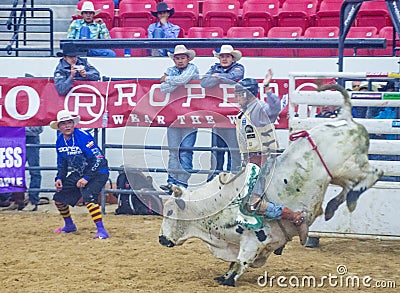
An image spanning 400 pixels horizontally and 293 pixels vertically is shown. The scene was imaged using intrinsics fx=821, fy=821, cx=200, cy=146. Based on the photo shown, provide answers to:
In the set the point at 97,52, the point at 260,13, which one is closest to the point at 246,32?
the point at 260,13

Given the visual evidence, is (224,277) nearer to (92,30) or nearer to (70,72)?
(70,72)

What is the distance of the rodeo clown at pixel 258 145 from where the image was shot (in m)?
6.42

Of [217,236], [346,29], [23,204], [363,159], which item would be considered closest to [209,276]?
[217,236]

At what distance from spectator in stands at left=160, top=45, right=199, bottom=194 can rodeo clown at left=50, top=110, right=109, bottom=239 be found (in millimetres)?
837

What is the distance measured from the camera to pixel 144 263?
7.53 m

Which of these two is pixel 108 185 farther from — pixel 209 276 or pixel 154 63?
pixel 209 276

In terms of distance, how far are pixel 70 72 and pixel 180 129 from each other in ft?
5.24

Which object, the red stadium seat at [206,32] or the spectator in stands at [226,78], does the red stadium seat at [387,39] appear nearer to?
→ the red stadium seat at [206,32]

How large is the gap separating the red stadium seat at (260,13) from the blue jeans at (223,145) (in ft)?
12.3

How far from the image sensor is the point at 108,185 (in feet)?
35.9

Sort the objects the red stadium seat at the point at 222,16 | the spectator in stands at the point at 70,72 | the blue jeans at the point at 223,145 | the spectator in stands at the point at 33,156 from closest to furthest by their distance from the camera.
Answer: the blue jeans at the point at 223,145
the spectator in stands at the point at 70,72
the spectator in stands at the point at 33,156
the red stadium seat at the point at 222,16

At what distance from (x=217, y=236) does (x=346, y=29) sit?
9.98ft

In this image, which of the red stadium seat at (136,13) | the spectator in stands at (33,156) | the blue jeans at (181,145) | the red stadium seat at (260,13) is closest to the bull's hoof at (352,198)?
the blue jeans at (181,145)

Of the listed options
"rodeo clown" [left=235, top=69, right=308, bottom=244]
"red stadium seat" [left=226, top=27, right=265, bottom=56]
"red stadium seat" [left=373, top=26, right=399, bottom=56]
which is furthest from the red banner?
"red stadium seat" [left=226, top=27, right=265, bottom=56]
